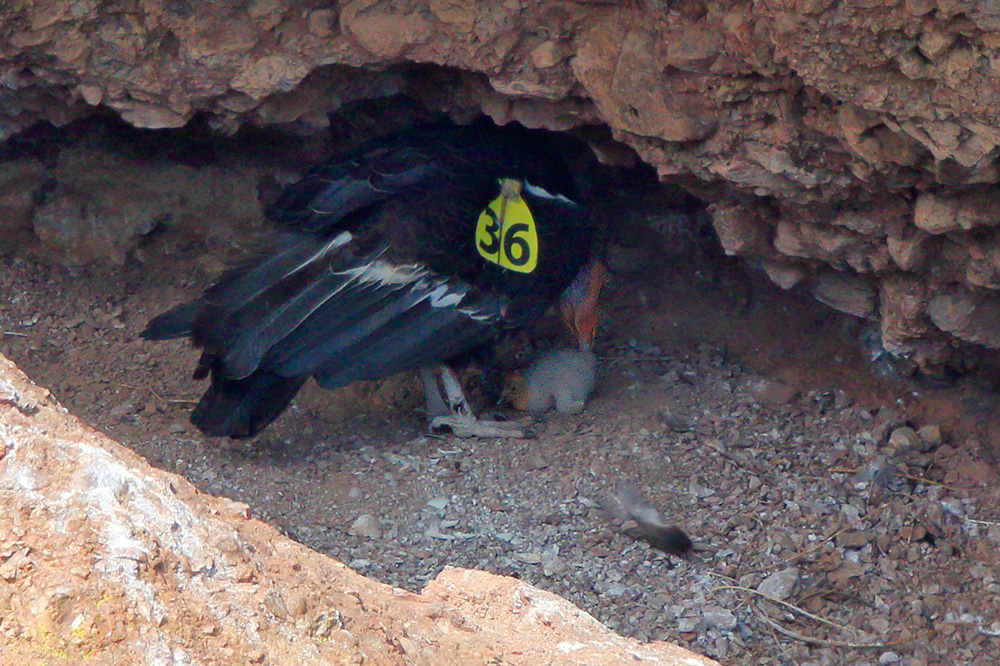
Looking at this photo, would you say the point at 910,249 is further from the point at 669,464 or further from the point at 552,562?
the point at 552,562

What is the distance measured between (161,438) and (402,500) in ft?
3.11

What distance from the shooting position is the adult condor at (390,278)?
11.7ft

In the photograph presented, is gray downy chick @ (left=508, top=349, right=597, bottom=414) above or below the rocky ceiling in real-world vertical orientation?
below

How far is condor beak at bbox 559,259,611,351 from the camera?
13.5 feet

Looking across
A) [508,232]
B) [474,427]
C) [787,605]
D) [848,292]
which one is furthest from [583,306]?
[787,605]

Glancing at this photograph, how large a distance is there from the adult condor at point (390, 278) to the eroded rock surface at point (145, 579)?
1.87 metres

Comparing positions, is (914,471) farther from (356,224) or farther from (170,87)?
(170,87)

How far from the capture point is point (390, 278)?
3689 mm

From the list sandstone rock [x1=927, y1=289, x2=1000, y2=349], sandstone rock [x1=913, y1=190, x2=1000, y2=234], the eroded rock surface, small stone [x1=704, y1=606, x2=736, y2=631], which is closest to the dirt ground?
small stone [x1=704, y1=606, x2=736, y2=631]

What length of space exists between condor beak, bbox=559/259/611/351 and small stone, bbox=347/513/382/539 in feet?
4.34

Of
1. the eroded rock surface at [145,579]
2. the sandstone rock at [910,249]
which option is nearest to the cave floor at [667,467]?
the sandstone rock at [910,249]

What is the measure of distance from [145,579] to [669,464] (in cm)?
236

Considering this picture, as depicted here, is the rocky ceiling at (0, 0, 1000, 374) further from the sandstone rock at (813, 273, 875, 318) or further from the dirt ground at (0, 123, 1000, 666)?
the dirt ground at (0, 123, 1000, 666)

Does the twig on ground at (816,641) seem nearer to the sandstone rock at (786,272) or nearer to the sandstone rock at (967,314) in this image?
the sandstone rock at (967,314)
